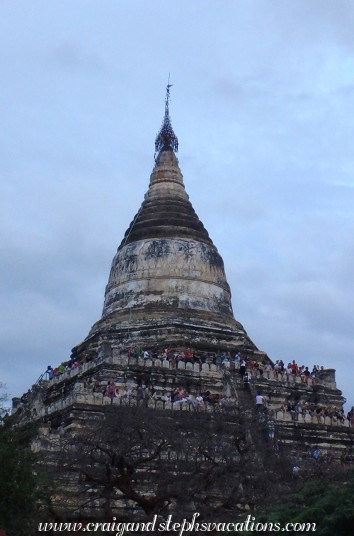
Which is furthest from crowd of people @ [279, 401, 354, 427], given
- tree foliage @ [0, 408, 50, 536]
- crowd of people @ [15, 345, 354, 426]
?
tree foliage @ [0, 408, 50, 536]

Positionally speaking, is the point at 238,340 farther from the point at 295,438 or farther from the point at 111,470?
the point at 111,470

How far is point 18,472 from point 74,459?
367cm

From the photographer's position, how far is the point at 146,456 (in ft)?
71.0

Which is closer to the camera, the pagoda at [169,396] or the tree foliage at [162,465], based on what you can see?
the tree foliage at [162,465]

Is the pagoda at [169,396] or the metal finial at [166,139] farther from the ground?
the metal finial at [166,139]

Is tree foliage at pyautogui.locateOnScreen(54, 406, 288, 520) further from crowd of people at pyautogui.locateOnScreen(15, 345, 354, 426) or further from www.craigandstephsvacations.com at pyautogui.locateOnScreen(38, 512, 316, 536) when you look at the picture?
crowd of people at pyautogui.locateOnScreen(15, 345, 354, 426)

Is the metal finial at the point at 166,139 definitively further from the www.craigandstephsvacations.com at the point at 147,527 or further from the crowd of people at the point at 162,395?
the www.craigandstephsvacations.com at the point at 147,527

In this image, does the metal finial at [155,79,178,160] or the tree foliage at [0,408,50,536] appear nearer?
the tree foliage at [0,408,50,536]

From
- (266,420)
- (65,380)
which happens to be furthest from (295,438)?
(65,380)

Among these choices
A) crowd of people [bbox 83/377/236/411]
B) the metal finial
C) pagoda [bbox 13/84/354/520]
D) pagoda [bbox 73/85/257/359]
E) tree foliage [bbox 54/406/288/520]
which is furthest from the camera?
the metal finial

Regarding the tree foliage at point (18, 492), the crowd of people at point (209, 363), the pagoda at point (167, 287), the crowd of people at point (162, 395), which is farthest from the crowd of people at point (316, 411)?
the tree foliage at point (18, 492)

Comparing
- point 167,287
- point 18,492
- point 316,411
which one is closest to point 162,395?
point 316,411

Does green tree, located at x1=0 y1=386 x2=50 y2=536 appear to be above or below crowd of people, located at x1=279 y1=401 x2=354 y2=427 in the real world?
below

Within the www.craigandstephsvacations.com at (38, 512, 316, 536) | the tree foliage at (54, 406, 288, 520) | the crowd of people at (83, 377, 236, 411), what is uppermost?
the crowd of people at (83, 377, 236, 411)
